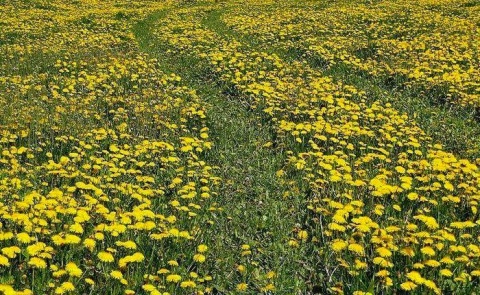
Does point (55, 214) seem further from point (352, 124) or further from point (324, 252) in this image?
point (352, 124)

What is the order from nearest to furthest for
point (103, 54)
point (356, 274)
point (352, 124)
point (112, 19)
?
1. point (356, 274)
2. point (352, 124)
3. point (103, 54)
4. point (112, 19)

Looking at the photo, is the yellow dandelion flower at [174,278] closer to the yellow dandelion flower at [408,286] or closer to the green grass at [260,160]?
the green grass at [260,160]

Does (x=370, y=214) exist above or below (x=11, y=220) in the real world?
below

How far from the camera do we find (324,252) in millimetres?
5148

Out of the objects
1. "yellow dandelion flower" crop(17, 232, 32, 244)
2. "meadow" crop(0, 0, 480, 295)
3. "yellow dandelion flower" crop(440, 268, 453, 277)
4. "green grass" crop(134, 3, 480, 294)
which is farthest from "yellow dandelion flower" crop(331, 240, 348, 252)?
"yellow dandelion flower" crop(17, 232, 32, 244)

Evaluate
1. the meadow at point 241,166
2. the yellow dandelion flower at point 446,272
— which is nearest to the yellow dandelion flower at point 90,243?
the meadow at point 241,166

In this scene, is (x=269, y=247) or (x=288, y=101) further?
(x=288, y=101)

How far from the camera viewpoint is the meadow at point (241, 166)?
4.67 meters

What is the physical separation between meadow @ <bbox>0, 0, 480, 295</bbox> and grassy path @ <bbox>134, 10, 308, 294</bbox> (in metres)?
0.03

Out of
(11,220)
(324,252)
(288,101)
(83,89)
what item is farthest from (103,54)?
(324,252)

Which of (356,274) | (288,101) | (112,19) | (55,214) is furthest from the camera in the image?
(112,19)

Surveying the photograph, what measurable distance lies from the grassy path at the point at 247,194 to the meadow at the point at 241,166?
0.03 meters

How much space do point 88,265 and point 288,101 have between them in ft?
19.9

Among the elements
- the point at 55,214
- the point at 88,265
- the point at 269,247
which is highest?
the point at 55,214
